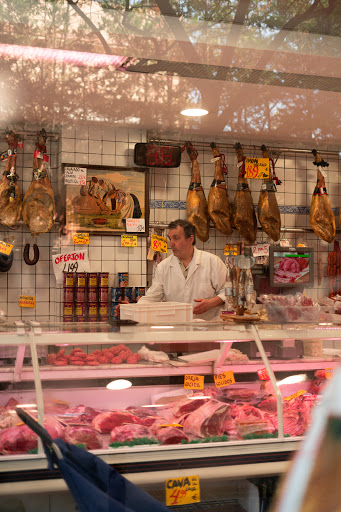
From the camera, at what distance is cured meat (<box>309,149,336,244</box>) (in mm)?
5613

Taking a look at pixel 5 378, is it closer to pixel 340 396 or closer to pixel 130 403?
pixel 130 403

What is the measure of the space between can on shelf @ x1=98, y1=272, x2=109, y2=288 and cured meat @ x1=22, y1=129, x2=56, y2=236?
701mm

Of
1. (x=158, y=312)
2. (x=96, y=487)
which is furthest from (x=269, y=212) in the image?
(x=96, y=487)

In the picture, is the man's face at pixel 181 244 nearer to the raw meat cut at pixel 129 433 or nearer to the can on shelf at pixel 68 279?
the can on shelf at pixel 68 279

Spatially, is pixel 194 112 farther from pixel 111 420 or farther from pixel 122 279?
pixel 111 420

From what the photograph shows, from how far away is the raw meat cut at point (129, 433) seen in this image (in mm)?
2129

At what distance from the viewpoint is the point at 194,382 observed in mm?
2475

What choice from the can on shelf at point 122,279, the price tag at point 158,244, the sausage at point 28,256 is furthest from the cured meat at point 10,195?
the price tag at point 158,244

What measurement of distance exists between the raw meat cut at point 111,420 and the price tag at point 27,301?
10.4 ft

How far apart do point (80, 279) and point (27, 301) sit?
21.9 inches

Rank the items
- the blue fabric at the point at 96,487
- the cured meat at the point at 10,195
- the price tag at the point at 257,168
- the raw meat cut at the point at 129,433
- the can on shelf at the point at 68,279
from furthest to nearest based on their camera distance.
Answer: the price tag at the point at 257,168
the can on shelf at the point at 68,279
the cured meat at the point at 10,195
the raw meat cut at the point at 129,433
the blue fabric at the point at 96,487

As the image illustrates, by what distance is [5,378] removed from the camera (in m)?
2.23

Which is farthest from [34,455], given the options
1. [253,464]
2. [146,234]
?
[146,234]

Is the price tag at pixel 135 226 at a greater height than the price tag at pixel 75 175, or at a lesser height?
lesser
